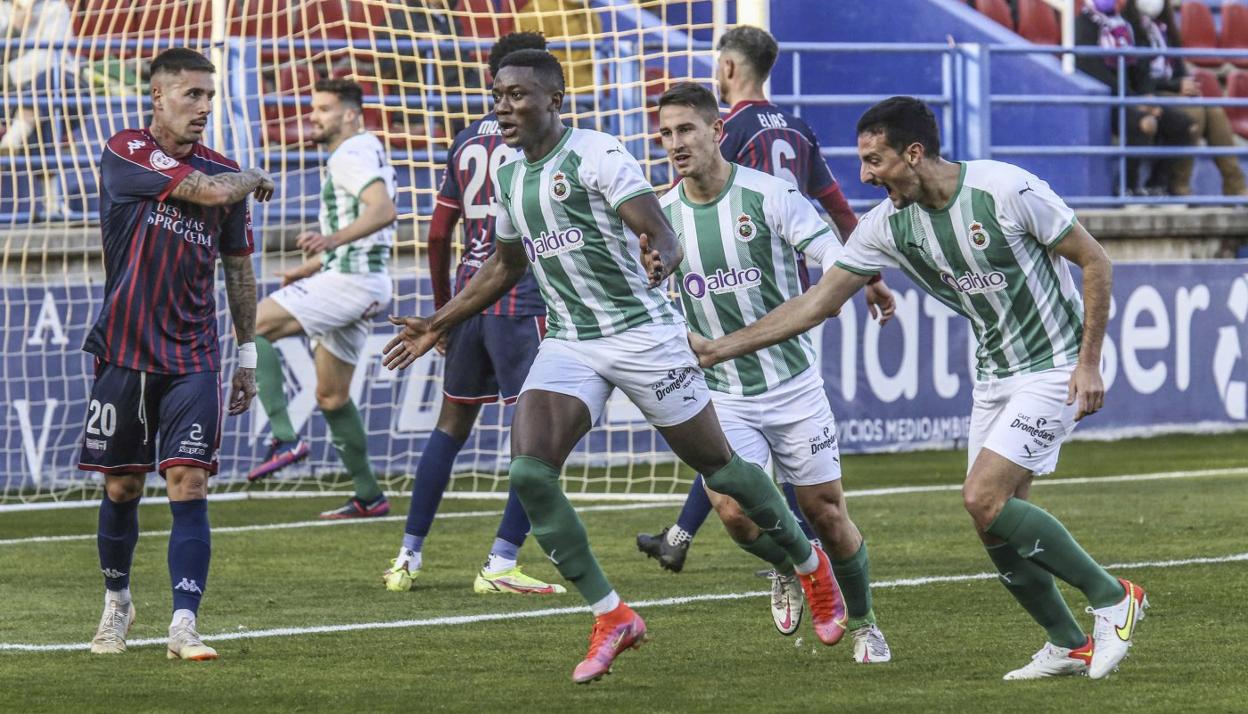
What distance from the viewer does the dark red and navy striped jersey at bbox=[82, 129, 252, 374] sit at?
6621 mm

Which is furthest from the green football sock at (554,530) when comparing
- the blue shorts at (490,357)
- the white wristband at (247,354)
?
the blue shorts at (490,357)

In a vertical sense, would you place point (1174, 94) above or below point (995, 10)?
below

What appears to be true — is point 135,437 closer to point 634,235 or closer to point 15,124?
point 634,235

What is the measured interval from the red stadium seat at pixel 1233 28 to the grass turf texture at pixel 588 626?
8678 mm

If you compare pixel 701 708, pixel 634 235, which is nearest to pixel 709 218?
pixel 634 235

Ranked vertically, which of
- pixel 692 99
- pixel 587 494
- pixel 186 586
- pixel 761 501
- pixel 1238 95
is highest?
pixel 692 99

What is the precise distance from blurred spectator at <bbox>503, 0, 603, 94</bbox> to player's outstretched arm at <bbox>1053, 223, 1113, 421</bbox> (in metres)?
6.87

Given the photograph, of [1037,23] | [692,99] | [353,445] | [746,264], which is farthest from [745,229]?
[1037,23]

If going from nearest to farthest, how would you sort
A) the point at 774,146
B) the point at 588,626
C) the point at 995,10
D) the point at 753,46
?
the point at 588,626
the point at 774,146
the point at 753,46
the point at 995,10

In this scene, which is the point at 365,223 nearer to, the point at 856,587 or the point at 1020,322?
the point at 856,587

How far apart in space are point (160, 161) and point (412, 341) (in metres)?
1.04

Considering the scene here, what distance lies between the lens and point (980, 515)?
19.4 ft

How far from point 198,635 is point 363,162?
4429 millimetres

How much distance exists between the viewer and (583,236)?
620 centimetres
